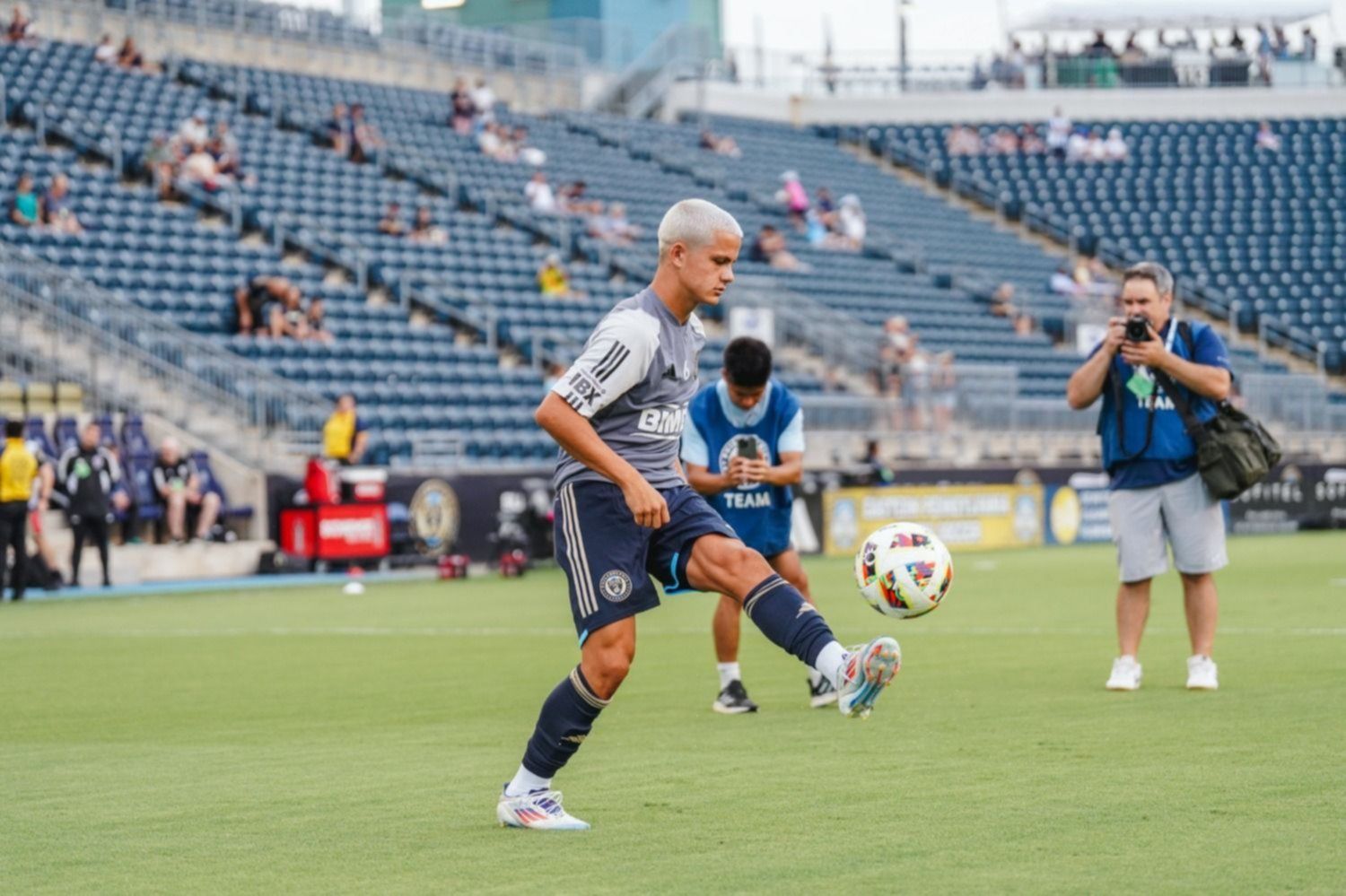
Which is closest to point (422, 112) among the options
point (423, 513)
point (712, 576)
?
point (423, 513)

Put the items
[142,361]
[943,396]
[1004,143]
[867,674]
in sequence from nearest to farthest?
[867,674] < [142,361] < [943,396] < [1004,143]

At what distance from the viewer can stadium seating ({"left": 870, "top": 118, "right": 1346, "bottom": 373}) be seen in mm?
47469

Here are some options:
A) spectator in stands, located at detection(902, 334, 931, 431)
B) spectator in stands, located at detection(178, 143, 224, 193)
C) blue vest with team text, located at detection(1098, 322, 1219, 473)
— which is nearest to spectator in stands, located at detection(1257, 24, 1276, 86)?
spectator in stands, located at detection(902, 334, 931, 431)

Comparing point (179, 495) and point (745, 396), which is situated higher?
point (745, 396)

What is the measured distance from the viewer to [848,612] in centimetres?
1816

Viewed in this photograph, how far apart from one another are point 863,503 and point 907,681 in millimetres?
17968

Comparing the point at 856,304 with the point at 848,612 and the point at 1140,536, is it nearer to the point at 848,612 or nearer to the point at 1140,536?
the point at 848,612

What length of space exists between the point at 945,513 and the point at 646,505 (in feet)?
80.1

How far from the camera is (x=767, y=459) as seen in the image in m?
11.0

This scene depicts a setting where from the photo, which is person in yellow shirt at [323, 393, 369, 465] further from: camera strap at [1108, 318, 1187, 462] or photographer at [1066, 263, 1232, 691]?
camera strap at [1108, 318, 1187, 462]

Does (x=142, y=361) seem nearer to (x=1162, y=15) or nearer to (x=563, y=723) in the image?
(x=563, y=723)

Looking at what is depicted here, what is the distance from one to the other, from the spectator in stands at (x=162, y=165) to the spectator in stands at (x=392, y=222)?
3693mm

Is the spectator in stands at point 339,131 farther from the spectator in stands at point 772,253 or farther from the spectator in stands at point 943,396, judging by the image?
the spectator in stands at point 943,396

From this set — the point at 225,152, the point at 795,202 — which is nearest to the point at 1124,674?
the point at 225,152
